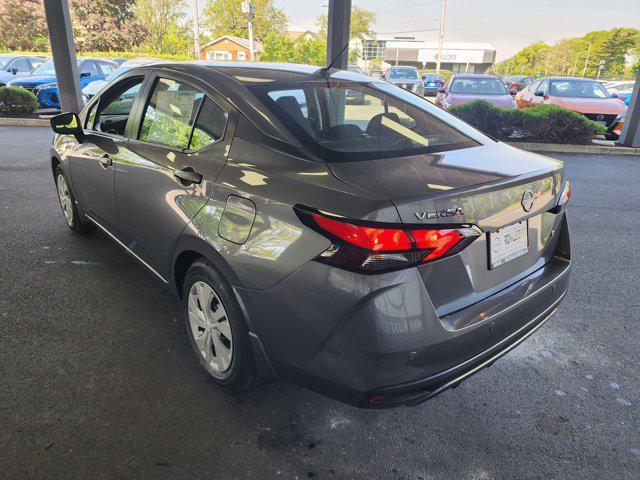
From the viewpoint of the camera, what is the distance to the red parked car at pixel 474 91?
38.9 feet

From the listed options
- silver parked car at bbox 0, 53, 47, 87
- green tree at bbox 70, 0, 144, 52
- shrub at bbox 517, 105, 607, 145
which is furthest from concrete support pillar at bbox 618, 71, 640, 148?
green tree at bbox 70, 0, 144, 52

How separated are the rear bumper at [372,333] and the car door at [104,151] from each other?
1727 mm

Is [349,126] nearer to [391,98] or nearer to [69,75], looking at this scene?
[391,98]

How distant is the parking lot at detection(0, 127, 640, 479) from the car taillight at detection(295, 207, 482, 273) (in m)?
0.97

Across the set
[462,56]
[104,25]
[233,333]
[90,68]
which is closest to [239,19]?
[104,25]

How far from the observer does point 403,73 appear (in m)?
20.6

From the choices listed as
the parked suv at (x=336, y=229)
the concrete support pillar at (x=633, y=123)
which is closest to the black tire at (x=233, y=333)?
the parked suv at (x=336, y=229)

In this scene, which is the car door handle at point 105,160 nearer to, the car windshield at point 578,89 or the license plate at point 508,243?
the license plate at point 508,243

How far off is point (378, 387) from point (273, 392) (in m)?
0.94

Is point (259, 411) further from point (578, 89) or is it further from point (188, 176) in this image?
point (578, 89)

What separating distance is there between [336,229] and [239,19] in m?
64.4

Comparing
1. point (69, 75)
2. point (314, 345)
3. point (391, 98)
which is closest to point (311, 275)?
point (314, 345)

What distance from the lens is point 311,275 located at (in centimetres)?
174

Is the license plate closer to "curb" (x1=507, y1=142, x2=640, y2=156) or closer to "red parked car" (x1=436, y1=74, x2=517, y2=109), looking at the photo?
"curb" (x1=507, y1=142, x2=640, y2=156)
